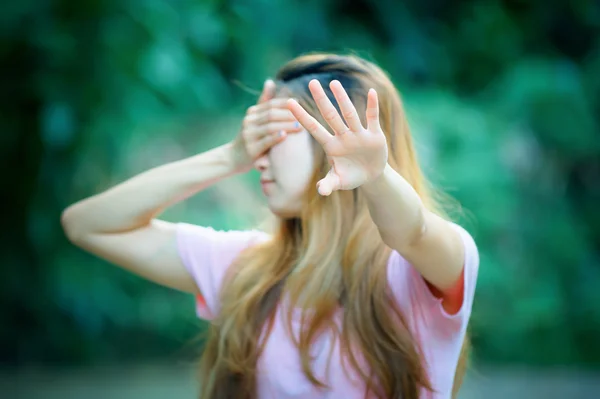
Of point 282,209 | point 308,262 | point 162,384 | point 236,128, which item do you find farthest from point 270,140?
point 162,384

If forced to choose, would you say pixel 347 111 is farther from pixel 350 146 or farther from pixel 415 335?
pixel 415 335

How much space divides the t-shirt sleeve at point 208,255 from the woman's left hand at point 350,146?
0.52 m

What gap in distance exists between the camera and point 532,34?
13.1 ft

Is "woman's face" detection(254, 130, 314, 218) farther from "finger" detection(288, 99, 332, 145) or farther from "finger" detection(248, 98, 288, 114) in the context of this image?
"finger" detection(288, 99, 332, 145)

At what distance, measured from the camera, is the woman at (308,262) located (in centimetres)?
129

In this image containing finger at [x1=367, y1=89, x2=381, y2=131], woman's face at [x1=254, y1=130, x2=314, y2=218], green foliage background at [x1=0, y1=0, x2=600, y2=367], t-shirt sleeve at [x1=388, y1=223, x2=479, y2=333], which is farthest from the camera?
green foliage background at [x1=0, y1=0, x2=600, y2=367]

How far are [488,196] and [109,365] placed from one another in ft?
7.43

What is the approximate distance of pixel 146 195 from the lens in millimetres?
1511

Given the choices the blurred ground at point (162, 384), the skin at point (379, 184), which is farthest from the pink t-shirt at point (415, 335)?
the blurred ground at point (162, 384)

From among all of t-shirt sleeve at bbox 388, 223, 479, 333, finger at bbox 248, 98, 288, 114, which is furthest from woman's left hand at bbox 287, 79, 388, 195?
finger at bbox 248, 98, 288, 114

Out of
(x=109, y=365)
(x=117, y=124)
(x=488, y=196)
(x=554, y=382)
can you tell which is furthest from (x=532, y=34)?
(x=109, y=365)

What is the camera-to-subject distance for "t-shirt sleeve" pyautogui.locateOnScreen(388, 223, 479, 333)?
121 cm

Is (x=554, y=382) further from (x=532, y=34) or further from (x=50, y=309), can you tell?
(x=50, y=309)

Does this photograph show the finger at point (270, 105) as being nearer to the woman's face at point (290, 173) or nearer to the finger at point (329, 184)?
the woman's face at point (290, 173)
